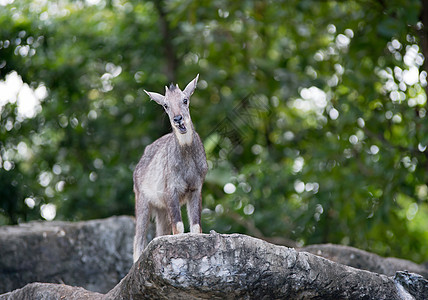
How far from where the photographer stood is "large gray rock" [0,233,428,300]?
5777 mm

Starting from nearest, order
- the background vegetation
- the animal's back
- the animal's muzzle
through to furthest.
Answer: the animal's muzzle → the animal's back → the background vegetation

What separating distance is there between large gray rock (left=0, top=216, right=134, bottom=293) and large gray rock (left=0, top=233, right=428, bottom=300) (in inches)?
153

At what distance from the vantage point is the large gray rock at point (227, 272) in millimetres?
5777

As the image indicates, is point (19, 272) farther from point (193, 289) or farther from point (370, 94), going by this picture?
point (370, 94)

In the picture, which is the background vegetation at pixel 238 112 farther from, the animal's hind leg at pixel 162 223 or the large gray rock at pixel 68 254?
the animal's hind leg at pixel 162 223

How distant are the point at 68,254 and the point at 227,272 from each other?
514cm

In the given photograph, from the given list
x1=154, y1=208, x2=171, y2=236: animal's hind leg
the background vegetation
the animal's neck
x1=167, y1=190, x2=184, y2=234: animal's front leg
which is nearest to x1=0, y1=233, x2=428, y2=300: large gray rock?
x1=167, y1=190, x2=184, y2=234: animal's front leg

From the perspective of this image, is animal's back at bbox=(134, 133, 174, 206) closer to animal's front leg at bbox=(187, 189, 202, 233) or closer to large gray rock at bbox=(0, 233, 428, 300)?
animal's front leg at bbox=(187, 189, 202, 233)

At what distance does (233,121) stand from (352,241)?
324 cm

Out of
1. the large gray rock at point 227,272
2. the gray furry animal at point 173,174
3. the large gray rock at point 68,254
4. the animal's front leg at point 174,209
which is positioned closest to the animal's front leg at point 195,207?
the gray furry animal at point 173,174

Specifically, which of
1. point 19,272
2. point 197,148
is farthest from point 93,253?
point 197,148

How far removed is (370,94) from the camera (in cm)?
1240

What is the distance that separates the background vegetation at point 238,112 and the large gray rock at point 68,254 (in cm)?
278

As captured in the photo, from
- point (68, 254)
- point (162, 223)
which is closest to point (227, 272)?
point (162, 223)
